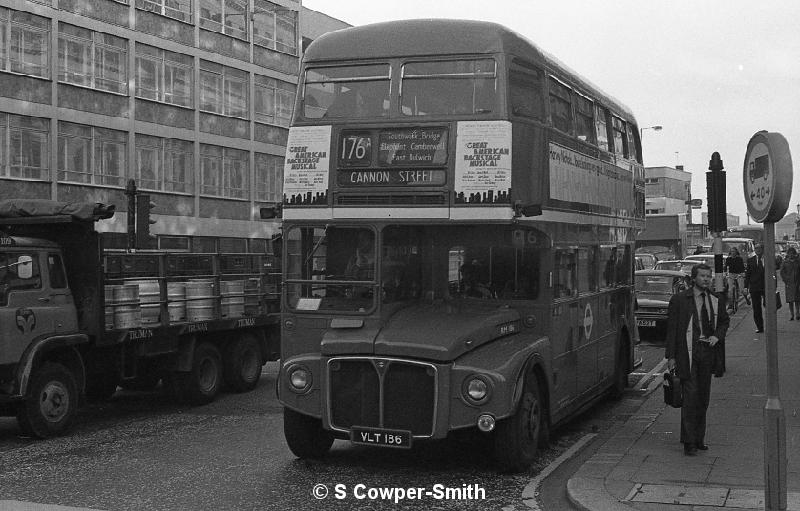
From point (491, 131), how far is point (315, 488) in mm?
3427

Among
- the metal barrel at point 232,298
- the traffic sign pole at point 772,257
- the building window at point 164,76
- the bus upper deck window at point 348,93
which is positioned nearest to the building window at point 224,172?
the building window at point 164,76

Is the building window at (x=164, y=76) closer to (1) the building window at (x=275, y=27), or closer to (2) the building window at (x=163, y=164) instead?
(2) the building window at (x=163, y=164)

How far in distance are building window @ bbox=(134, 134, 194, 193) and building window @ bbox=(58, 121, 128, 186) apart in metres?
0.93

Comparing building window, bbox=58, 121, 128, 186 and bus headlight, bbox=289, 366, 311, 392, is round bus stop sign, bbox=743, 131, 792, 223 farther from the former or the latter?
building window, bbox=58, 121, 128, 186

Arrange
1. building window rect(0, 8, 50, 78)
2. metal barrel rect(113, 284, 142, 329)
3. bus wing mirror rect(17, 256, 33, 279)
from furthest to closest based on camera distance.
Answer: building window rect(0, 8, 50, 78), metal barrel rect(113, 284, 142, 329), bus wing mirror rect(17, 256, 33, 279)

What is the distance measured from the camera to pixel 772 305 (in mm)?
6879

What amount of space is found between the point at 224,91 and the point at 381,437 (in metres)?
34.7

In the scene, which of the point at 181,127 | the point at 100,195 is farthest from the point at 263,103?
the point at 100,195

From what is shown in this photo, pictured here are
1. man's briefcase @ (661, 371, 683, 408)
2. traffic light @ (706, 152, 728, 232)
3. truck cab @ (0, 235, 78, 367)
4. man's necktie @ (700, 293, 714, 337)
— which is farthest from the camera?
traffic light @ (706, 152, 728, 232)

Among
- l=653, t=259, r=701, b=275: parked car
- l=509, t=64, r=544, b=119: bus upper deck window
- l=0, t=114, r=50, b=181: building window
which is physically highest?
l=0, t=114, r=50, b=181: building window

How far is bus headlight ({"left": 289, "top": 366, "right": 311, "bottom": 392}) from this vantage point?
29.3ft

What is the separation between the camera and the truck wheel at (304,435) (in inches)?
367

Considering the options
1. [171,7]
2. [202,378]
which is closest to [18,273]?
[202,378]

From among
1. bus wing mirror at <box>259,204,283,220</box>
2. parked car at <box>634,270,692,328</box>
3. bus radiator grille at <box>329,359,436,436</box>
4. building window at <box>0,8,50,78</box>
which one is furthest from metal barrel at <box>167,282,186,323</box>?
building window at <box>0,8,50,78</box>
